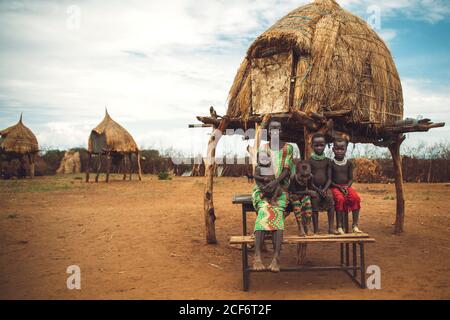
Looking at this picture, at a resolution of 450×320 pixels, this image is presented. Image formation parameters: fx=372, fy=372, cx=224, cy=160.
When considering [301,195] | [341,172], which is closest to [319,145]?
[341,172]

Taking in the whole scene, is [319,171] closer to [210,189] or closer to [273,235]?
[273,235]

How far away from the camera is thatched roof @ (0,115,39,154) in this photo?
24156 millimetres

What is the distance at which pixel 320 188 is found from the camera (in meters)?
5.39

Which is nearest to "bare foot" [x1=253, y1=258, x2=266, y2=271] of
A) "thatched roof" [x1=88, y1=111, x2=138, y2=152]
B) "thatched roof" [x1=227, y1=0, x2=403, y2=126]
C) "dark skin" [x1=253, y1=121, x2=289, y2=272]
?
"dark skin" [x1=253, y1=121, x2=289, y2=272]

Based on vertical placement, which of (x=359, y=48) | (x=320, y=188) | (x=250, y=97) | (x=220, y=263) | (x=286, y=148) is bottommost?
(x=220, y=263)

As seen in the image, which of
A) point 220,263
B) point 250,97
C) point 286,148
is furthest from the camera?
point 250,97

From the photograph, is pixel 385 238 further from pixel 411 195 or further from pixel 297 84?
pixel 411 195

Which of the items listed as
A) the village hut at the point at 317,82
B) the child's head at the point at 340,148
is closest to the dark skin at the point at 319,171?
the child's head at the point at 340,148

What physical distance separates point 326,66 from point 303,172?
282 centimetres

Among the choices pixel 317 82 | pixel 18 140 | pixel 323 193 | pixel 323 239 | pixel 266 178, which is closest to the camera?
pixel 323 239

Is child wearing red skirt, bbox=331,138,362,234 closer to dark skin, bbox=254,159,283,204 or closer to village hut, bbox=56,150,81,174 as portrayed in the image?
dark skin, bbox=254,159,283,204

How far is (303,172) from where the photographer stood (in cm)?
515
